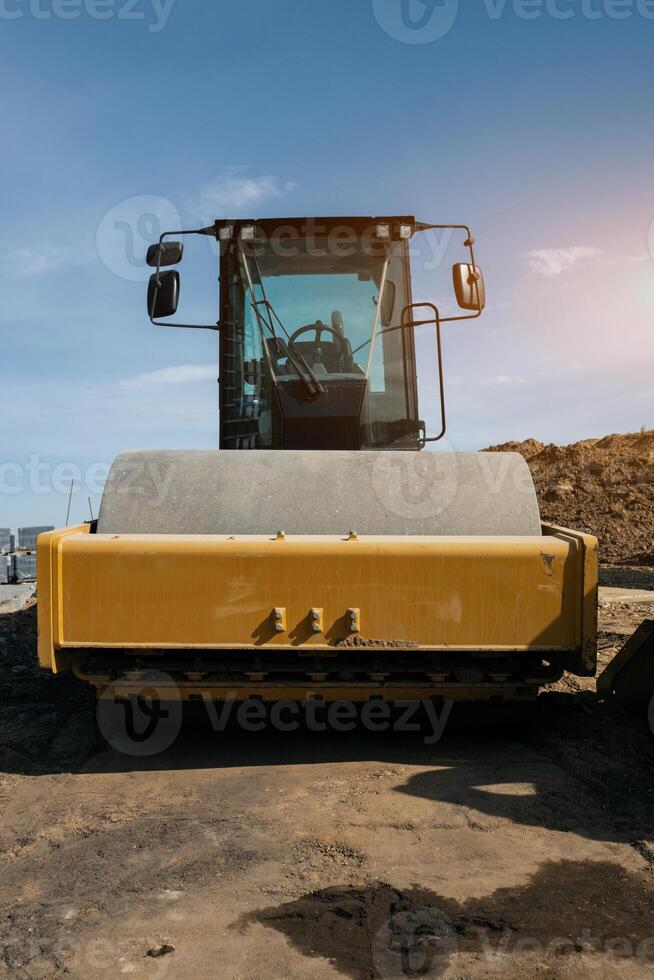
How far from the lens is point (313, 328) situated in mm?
6727

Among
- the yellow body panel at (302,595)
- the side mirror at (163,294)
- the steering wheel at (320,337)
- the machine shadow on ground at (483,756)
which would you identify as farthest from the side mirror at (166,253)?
the machine shadow on ground at (483,756)

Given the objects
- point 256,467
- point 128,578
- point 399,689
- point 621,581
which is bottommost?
point 621,581

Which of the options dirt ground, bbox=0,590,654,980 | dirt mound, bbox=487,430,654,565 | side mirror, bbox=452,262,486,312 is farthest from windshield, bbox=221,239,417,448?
dirt mound, bbox=487,430,654,565

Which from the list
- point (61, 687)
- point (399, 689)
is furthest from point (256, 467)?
point (61, 687)

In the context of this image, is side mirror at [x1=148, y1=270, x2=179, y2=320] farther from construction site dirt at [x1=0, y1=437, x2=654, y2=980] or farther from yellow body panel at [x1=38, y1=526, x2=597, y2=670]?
construction site dirt at [x1=0, y1=437, x2=654, y2=980]

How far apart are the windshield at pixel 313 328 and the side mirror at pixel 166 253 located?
1.88 ft

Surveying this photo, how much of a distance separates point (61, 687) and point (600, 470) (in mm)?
22238

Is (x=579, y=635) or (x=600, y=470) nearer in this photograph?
(x=579, y=635)

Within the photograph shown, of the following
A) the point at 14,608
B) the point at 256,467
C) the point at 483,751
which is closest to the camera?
the point at 483,751

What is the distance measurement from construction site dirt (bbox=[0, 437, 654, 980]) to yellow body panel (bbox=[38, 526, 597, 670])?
26.5 inches

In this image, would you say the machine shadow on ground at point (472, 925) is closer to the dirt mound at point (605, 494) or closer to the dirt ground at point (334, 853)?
the dirt ground at point (334, 853)

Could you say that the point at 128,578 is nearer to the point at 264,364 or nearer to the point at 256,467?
the point at 256,467

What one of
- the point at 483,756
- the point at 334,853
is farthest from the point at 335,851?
the point at 483,756

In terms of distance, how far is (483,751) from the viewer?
482 cm
